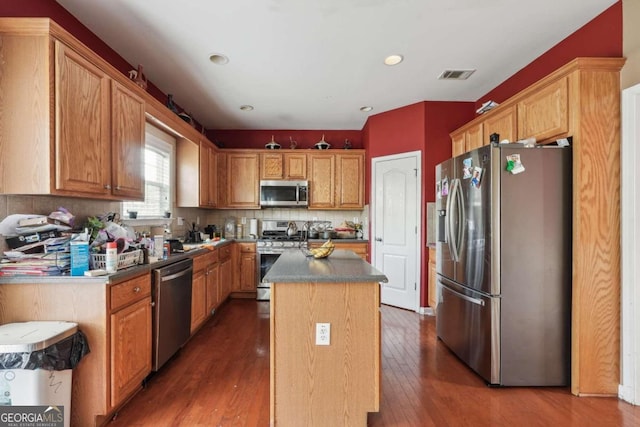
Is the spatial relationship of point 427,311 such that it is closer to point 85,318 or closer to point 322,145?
point 322,145

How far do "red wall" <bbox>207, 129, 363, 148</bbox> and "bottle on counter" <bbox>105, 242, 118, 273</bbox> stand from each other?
3488mm

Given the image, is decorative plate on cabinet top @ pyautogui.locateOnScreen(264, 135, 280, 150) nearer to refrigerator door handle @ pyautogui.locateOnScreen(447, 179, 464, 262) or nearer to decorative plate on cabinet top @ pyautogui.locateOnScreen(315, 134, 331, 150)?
decorative plate on cabinet top @ pyautogui.locateOnScreen(315, 134, 331, 150)

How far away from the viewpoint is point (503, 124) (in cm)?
268

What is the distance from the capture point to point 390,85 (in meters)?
3.25

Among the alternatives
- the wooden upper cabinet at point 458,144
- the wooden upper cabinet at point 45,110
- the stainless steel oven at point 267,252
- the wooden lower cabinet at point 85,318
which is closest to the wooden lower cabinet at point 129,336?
the wooden lower cabinet at point 85,318

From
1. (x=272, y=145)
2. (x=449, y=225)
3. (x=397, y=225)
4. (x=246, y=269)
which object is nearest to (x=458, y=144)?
(x=397, y=225)

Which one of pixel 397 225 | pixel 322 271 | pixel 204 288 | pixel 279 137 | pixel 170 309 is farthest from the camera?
pixel 279 137

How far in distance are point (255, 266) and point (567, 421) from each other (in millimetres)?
3569

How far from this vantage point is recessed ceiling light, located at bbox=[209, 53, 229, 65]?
2594mm

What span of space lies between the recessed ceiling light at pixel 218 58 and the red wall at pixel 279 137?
2250mm

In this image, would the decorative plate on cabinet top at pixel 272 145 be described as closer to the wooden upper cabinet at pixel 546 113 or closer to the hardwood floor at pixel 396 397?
the hardwood floor at pixel 396 397

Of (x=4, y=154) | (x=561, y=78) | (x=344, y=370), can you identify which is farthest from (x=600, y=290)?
(x=4, y=154)

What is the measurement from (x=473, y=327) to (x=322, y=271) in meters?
1.45
